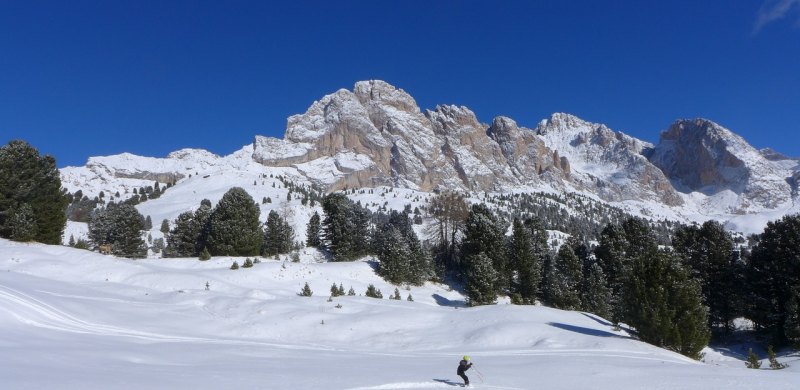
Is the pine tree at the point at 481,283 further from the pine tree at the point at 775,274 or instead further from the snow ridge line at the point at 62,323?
the snow ridge line at the point at 62,323

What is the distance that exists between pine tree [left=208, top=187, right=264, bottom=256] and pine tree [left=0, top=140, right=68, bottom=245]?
41.1 feet

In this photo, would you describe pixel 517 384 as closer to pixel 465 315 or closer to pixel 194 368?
pixel 194 368

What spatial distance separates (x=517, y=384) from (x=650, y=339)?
544 inches

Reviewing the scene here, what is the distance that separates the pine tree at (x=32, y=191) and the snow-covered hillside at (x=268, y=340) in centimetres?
524

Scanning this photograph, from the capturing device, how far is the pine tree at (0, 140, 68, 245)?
129 ft

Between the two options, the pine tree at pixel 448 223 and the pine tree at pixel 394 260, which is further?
the pine tree at pixel 448 223

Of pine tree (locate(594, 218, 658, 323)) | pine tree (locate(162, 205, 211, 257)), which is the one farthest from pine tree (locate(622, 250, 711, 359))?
pine tree (locate(162, 205, 211, 257))

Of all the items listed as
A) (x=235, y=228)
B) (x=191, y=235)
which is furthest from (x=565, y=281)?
(x=191, y=235)

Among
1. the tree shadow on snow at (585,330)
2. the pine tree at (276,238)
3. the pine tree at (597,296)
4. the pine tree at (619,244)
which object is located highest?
the pine tree at (619,244)

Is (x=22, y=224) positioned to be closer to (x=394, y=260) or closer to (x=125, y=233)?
(x=125, y=233)

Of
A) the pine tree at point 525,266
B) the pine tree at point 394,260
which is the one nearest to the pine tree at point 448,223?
the pine tree at point 525,266

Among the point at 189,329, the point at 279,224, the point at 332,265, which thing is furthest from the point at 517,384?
the point at 279,224

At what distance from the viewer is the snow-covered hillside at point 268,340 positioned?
1229 centimetres

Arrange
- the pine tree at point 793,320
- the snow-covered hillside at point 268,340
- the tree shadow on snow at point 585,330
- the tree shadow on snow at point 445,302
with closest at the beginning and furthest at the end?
the snow-covered hillside at point 268,340 → the tree shadow on snow at point 585,330 → the pine tree at point 793,320 → the tree shadow on snow at point 445,302
